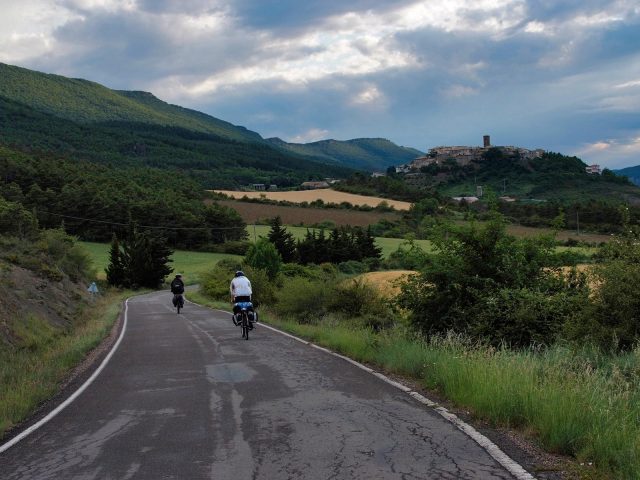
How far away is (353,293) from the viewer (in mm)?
24953

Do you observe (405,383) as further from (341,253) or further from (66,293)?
(341,253)

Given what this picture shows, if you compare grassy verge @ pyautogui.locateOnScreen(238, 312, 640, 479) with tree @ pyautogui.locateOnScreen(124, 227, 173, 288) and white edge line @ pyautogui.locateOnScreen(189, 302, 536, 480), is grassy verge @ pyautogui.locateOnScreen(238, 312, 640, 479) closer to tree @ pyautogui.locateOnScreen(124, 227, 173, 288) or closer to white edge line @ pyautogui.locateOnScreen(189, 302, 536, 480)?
white edge line @ pyautogui.locateOnScreen(189, 302, 536, 480)

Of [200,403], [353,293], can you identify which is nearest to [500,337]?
[200,403]

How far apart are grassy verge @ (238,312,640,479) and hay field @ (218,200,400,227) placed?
10100 cm

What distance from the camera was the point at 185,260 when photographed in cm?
9062

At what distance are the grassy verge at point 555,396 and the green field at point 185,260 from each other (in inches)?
2651

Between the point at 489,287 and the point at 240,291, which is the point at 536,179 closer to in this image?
the point at 240,291

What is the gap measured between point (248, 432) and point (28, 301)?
899 inches

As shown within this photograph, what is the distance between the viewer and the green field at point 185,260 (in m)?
77.3

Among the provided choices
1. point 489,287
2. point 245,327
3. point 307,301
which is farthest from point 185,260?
point 489,287

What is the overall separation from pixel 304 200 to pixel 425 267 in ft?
380

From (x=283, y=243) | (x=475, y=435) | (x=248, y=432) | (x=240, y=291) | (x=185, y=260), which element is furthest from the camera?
(x=185, y=260)

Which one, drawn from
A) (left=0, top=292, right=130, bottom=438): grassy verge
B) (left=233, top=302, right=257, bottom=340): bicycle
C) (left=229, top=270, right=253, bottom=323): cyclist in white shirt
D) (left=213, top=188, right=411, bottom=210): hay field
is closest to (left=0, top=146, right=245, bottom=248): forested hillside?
(left=213, top=188, right=411, bottom=210): hay field

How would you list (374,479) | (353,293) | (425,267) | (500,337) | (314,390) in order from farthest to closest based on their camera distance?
(353,293)
(425,267)
(500,337)
(314,390)
(374,479)
